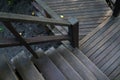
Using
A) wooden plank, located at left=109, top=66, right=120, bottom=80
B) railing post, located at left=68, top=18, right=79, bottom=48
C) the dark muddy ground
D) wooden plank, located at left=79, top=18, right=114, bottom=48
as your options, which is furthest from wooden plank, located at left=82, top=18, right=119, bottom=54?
the dark muddy ground

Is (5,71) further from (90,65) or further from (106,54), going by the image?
(106,54)

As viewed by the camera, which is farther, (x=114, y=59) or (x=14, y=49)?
(x=14, y=49)

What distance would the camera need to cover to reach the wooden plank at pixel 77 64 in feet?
9.49

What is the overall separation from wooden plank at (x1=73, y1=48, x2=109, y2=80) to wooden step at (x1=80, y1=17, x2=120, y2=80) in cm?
16

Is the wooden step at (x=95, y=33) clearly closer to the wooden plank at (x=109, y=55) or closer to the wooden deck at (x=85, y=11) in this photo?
the wooden deck at (x=85, y=11)

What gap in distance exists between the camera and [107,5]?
13.4 ft

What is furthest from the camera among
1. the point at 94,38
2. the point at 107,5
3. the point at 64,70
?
the point at 107,5

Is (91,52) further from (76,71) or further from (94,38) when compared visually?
(76,71)

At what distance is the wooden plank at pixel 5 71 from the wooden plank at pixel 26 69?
187 mm

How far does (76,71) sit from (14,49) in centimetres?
189

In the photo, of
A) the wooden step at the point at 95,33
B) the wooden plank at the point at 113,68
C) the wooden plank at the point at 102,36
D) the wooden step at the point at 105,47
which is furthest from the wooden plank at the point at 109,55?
the wooden step at the point at 95,33

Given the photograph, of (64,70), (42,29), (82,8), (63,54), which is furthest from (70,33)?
(42,29)

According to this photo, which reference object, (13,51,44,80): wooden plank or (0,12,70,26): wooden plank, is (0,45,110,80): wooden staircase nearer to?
(13,51,44,80): wooden plank

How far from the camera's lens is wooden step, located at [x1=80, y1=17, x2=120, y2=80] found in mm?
3238
